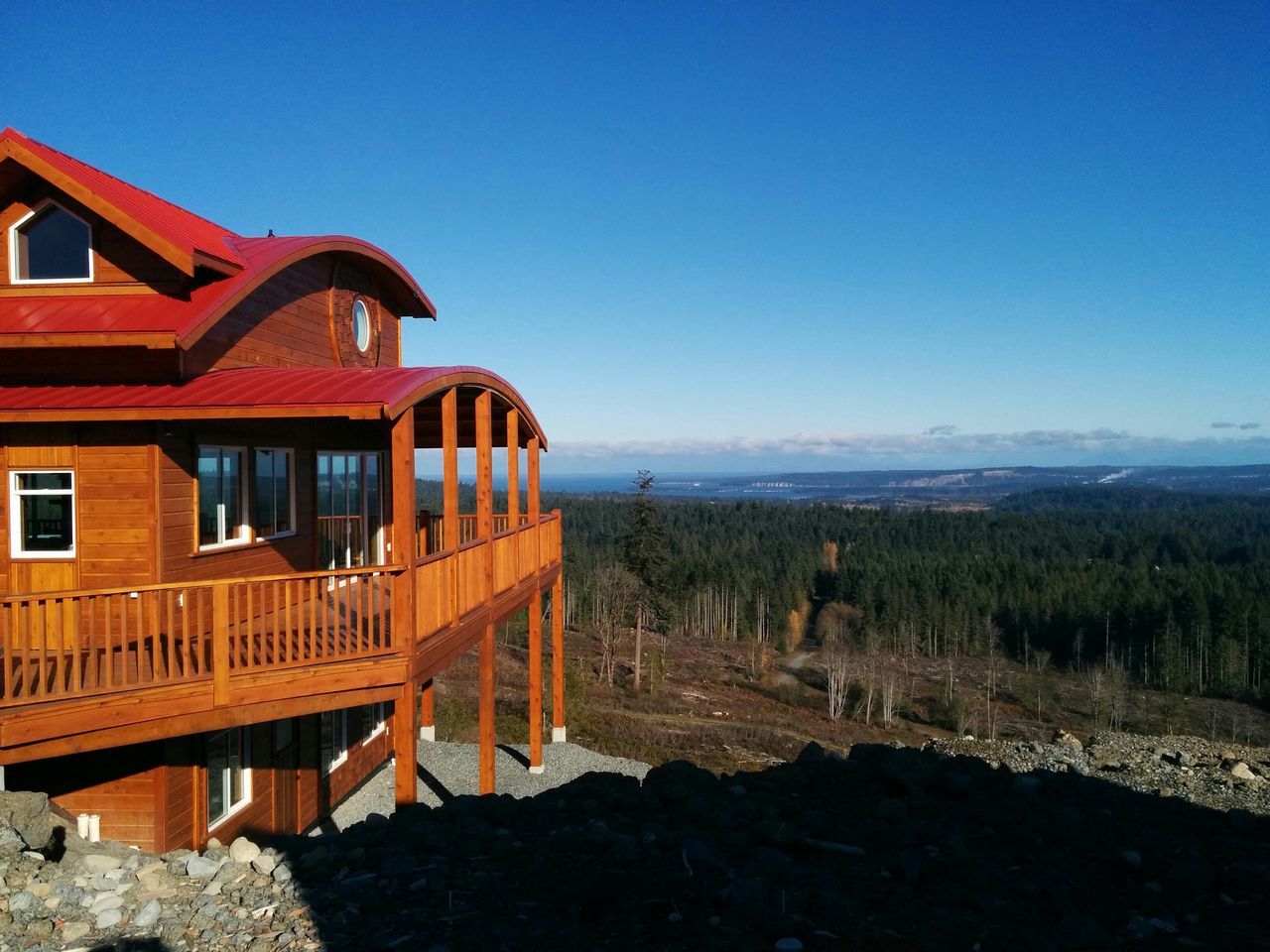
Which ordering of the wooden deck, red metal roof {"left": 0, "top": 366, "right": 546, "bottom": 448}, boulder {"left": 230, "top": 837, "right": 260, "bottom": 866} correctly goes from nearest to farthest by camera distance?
1. boulder {"left": 230, "top": 837, "right": 260, "bottom": 866}
2. the wooden deck
3. red metal roof {"left": 0, "top": 366, "right": 546, "bottom": 448}

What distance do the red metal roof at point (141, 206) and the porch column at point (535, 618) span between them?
5667mm

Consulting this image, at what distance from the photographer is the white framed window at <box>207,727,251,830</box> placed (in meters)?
9.23

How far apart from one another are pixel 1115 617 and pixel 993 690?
19.1 m

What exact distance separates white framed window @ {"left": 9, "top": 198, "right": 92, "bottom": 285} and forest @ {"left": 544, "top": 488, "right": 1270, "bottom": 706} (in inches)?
1687

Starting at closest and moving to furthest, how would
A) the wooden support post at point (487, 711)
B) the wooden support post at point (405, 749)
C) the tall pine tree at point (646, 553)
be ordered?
the wooden support post at point (405, 749), the wooden support post at point (487, 711), the tall pine tree at point (646, 553)

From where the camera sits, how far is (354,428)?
1267 cm

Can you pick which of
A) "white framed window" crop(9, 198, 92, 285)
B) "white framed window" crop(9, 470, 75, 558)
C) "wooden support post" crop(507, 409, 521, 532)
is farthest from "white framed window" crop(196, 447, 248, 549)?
"wooden support post" crop(507, 409, 521, 532)

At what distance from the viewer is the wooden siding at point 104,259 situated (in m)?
8.88

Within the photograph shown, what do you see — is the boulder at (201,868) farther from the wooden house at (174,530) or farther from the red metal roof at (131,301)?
the red metal roof at (131,301)

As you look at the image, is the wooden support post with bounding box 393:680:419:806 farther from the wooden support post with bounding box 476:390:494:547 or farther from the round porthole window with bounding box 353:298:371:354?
the round porthole window with bounding box 353:298:371:354

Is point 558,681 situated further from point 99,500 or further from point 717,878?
point 717,878

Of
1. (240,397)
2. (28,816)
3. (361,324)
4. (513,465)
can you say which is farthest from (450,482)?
(361,324)

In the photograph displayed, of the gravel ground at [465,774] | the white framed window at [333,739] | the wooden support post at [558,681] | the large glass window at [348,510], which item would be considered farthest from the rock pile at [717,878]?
the wooden support post at [558,681]

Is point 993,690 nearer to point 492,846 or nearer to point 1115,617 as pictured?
point 1115,617
